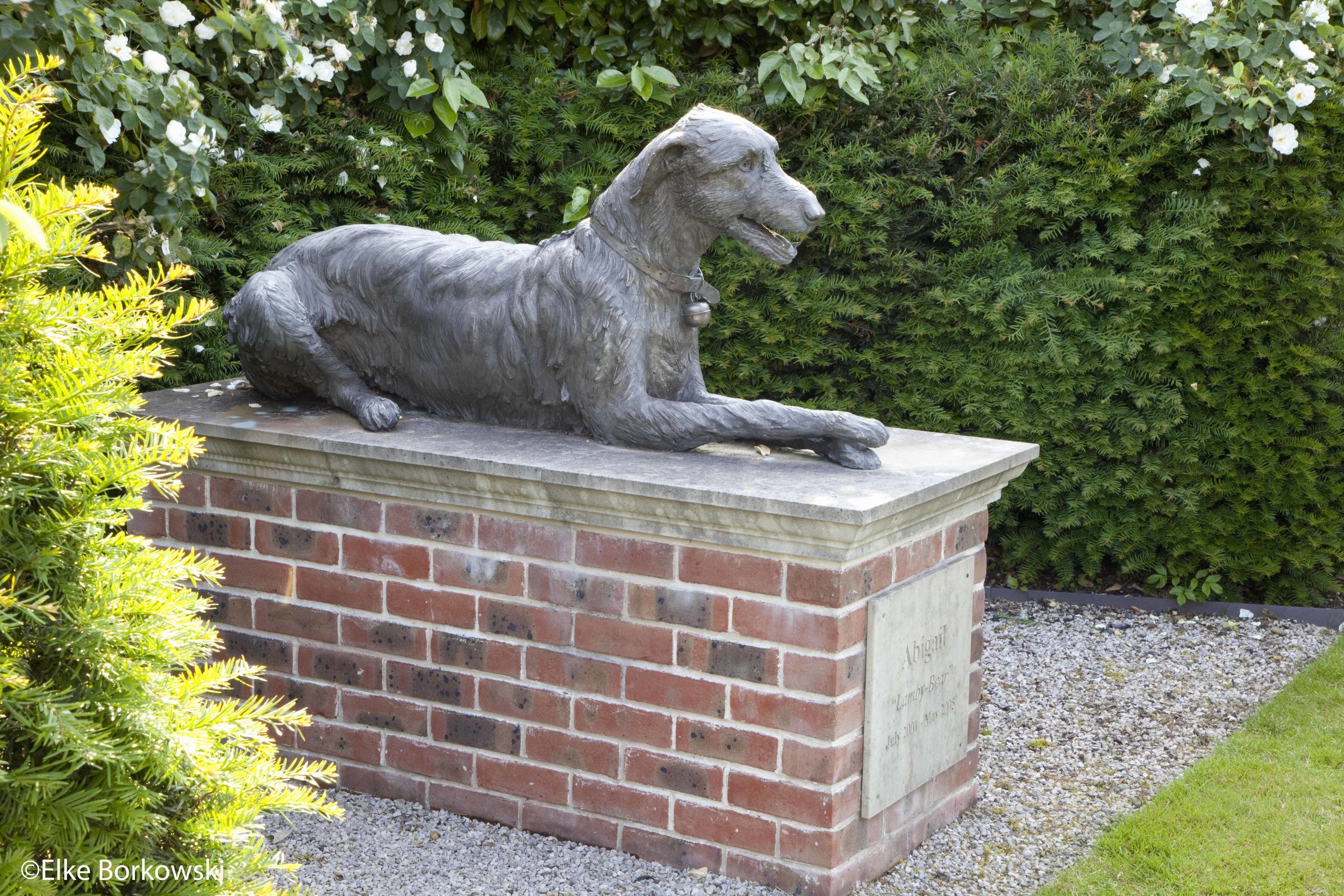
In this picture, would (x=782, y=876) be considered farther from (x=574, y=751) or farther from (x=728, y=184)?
(x=728, y=184)

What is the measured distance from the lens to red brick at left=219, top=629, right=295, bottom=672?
404 cm

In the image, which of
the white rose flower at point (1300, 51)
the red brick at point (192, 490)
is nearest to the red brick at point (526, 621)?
the red brick at point (192, 490)

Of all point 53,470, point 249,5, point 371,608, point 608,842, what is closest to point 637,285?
point 371,608

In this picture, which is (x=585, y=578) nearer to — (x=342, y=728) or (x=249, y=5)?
(x=342, y=728)

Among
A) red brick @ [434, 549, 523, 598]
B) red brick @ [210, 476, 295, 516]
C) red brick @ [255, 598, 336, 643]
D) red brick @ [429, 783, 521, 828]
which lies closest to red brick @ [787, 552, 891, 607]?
red brick @ [434, 549, 523, 598]

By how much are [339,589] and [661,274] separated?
1.29 meters

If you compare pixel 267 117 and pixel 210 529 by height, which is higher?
pixel 267 117

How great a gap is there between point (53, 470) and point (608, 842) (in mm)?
→ 2008

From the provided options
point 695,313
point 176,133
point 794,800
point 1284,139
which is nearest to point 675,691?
point 794,800

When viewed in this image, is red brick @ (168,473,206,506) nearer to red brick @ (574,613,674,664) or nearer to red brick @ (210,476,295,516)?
red brick @ (210,476,295,516)

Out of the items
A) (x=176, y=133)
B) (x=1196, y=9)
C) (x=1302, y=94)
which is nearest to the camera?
(x=176, y=133)

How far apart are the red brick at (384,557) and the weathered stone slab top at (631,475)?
149mm

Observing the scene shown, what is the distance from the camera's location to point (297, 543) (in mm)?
3957

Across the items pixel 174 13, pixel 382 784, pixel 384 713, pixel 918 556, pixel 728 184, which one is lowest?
pixel 382 784
